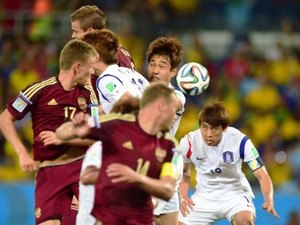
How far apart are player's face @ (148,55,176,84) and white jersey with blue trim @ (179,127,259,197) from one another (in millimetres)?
884

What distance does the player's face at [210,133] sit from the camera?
9.80 meters

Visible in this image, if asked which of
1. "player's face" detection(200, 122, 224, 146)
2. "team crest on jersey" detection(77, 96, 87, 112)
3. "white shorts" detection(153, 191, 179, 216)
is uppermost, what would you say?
"team crest on jersey" detection(77, 96, 87, 112)

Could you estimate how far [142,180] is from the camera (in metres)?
7.10

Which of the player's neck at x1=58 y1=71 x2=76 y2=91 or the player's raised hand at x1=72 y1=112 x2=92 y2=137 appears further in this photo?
the player's neck at x1=58 y1=71 x2=76 y2=91

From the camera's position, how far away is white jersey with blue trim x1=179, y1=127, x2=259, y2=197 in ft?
32.8

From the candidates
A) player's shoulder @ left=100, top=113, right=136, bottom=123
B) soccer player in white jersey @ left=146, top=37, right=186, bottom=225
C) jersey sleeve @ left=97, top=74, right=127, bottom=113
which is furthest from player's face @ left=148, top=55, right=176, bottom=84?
player's shoulder @ left=100, top=113, right=136, bottom=123

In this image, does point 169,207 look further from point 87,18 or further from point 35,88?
point 87,18

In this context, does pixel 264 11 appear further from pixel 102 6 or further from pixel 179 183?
pixel 179 183

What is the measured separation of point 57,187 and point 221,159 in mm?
2015

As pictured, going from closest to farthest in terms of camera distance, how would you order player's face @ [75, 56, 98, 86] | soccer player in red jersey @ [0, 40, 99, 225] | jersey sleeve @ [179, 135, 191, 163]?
player's face @ [75, 56, 98, 86] < soccer player in red jersey @ [0, 40, 99, 225] < jersey sleeve @ [179, 135, 191, 163]

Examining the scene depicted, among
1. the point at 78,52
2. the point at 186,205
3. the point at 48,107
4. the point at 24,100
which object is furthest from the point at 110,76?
the point at 186,205

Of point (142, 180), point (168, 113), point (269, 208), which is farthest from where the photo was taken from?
point (269, 208)

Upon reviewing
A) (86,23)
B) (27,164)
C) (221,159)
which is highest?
(86,23)

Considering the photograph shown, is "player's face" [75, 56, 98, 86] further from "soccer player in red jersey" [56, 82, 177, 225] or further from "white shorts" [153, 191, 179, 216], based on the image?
"white shorts" [153, 191, 179, 216]
